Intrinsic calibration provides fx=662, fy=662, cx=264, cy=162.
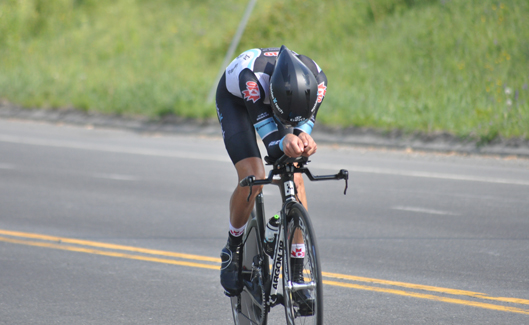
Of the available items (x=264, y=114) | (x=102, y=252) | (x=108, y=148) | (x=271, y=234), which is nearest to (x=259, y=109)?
(x=264, y=114)

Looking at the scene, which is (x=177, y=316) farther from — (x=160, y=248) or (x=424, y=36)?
(x=424, y=36)

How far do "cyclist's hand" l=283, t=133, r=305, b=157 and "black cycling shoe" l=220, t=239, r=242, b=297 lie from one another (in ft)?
3.56

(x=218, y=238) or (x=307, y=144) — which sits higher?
(x=307, y=144)

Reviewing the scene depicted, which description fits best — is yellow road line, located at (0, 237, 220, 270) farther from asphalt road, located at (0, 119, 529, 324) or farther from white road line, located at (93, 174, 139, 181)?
white road line, located at (93, 174, 139, 181)

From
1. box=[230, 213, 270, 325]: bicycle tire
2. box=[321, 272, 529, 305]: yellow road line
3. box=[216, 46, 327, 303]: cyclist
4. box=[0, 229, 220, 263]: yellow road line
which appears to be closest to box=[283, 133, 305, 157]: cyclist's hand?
box=[216, 46, 327, 303]: cyclist

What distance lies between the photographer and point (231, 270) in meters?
4.17

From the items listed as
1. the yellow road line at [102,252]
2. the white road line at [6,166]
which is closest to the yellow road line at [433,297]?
the yellow road line at [102,252]

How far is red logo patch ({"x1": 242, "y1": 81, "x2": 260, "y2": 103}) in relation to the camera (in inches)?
149

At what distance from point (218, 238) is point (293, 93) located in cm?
371

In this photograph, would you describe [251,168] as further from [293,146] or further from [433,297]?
[433,297]

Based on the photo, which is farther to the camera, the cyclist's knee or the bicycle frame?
the cyclist's knee

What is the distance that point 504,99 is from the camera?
14.0 m

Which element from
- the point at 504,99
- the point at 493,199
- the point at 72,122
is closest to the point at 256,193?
the point at 493,199

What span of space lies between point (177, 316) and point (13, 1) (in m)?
25.5
